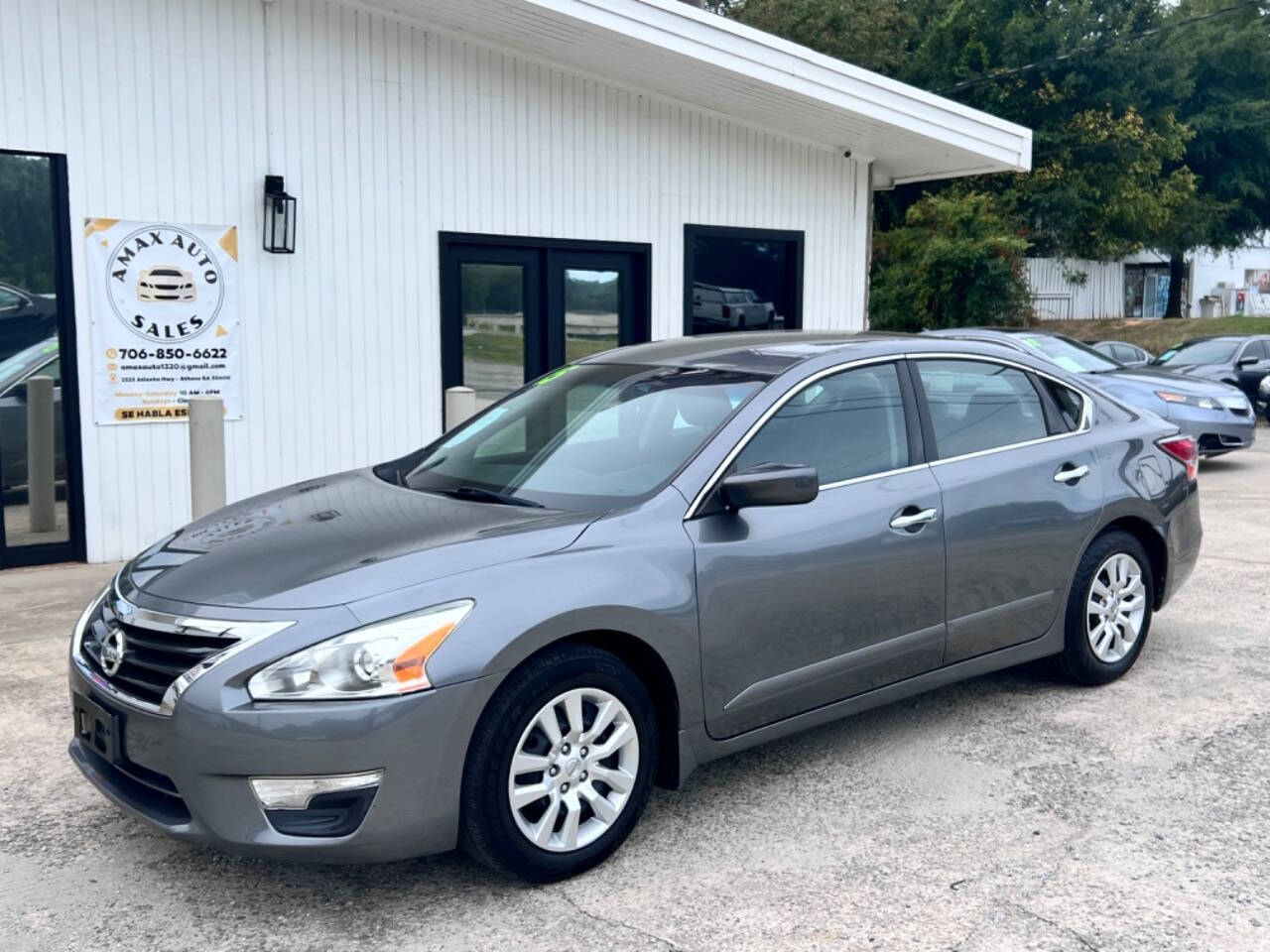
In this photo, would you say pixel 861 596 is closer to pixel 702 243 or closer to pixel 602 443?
pixel 602 443

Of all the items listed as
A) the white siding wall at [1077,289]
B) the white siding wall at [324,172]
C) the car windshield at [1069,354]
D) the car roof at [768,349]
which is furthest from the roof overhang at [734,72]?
the white siding wall at [1077,289]

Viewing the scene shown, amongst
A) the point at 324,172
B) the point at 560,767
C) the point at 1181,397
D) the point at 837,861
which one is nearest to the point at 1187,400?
the point at 1181,397

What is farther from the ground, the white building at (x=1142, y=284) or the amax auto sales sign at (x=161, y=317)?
the white building at (x=1142, y=284)

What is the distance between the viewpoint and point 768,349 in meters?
4.79

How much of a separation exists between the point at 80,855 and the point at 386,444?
5.64m

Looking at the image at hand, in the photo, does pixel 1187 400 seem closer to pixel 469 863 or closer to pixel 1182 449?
pixel 1182 449

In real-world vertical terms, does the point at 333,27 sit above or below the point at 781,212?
above

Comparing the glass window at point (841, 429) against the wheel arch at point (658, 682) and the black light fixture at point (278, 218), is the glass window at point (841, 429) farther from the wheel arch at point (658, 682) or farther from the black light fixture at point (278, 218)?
the black light fixture at point (278, 218)

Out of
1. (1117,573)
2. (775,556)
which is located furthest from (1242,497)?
(775,556)

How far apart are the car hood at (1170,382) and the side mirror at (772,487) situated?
9916 millimetres

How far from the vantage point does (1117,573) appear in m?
5.35

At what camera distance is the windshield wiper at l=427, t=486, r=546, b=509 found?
13.4 ft

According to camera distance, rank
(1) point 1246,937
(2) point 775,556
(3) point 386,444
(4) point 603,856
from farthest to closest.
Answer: (3) point 386,444, (2) point 775,556, (4) point 603,856, (1) point 1246,937

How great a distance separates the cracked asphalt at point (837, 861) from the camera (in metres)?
3.30
